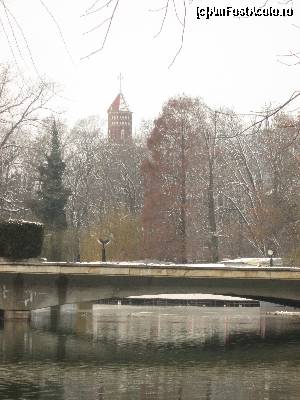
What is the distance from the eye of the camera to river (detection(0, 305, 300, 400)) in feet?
66.2

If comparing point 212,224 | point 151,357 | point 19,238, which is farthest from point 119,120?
point 151,357

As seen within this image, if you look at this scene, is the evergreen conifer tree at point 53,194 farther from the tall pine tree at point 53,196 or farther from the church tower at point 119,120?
the church tower at point 119,120

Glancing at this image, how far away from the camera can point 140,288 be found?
3609 centimetres

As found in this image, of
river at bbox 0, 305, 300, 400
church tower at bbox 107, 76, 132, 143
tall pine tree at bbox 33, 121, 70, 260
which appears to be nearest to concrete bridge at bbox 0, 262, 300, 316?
river at bbox 0, 305, 300, 400

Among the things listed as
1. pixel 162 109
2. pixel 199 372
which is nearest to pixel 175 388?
pixel 199 372

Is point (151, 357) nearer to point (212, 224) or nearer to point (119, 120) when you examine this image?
point (212, 224)

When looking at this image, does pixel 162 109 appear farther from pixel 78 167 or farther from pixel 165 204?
pixel 78 167

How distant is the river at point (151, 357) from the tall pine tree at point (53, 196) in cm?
1995

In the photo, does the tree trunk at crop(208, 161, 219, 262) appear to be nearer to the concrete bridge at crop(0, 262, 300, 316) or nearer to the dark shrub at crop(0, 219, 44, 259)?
the concrete bridge at crop(0, 262, 300, 316)

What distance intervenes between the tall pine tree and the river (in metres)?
20.0

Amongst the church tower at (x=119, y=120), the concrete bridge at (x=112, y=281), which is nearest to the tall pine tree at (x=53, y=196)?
the concrete bridge at (x=112, y=281)

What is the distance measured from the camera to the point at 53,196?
63375 millimetres

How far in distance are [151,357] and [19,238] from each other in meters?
11.4

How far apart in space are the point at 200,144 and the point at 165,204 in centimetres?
494
